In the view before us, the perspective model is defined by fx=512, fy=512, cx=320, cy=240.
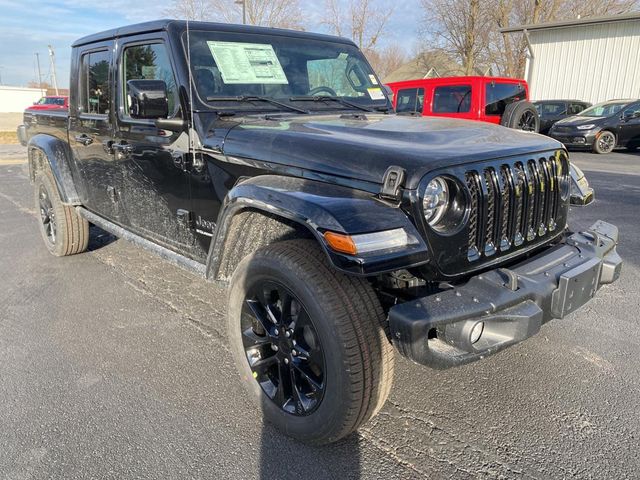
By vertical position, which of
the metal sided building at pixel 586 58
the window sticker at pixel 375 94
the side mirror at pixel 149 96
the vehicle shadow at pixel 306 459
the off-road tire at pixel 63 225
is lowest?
the vehicle shadow at pixel 306 459

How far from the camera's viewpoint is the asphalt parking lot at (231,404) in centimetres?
228

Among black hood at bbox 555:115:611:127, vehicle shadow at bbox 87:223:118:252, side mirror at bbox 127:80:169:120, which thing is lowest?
vehicle shadow at bbox 87:223:118:252

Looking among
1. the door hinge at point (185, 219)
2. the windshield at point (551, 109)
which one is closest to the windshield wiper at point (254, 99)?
the door hinge at point (185, 219)

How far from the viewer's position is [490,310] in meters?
2.04

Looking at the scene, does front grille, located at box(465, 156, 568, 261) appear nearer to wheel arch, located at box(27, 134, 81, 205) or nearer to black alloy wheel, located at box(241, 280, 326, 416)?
black alloy wheel, located at box(241, 280, 326, 416)

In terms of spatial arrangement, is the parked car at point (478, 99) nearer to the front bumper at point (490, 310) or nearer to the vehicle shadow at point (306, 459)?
the front bumper at point (490, 310)

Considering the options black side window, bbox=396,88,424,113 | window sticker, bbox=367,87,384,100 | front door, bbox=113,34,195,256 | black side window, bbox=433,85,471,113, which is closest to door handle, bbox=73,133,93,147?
front door, bbox=113,34,195,256

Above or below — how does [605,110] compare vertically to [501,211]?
above

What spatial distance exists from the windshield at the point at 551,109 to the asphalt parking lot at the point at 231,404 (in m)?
14.7

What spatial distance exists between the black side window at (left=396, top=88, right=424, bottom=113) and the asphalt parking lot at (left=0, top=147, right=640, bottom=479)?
9.51 m

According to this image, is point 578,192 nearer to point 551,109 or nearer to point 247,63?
point 247,63

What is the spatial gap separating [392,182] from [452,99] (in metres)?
10.9

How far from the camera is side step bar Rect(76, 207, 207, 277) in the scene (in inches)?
125

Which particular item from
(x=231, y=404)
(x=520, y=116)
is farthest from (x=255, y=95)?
(x=520, y=116)
